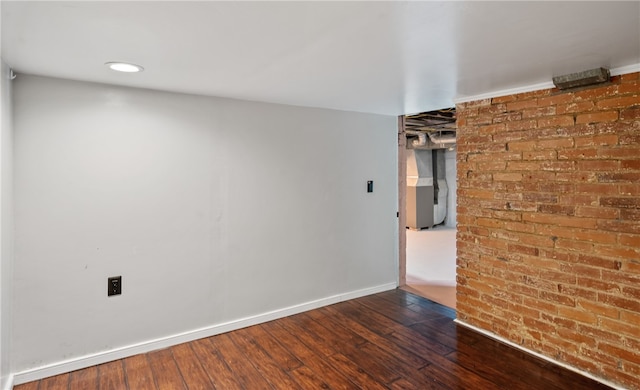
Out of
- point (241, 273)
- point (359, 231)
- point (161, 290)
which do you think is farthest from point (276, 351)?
point (359, 231)

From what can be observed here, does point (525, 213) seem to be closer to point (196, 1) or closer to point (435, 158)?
point (196, 1)

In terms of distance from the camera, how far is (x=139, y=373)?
92.7 inches

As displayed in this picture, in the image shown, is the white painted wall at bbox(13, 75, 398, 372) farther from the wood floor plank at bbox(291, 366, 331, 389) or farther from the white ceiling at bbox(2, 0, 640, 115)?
the wood floor plank at bbox(291, 366, 331, 389)

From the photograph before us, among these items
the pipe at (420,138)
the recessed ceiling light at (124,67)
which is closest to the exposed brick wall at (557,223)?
the recessed ceiling light at (124,67)

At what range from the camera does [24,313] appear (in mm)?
2242

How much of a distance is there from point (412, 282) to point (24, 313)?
3.68m

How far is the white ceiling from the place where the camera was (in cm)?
136

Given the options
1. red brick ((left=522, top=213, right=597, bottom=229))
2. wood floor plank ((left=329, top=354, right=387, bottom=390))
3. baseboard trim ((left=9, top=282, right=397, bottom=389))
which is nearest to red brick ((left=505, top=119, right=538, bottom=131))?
red brick ((left=522, top=213, right=597, bottom=229))

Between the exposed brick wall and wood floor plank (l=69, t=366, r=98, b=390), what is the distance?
279 cm

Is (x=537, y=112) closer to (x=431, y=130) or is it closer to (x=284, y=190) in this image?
(x=284, y=190)

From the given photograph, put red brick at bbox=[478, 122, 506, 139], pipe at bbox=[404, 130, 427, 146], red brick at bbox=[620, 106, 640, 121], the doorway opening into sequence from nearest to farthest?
red brick at bbox=[620, 106, 640, 121]
red brick at bbox=[478, 122, 506, 139]
the doorway opening
pipe at bbox=[404, 130, 427, 146]

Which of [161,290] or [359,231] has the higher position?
[359,231]

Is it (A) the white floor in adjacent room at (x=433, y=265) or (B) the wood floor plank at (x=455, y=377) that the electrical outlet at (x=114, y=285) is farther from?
(A) the white floor in adjacent room at (x=433, y=265)

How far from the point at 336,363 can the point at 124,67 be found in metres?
2.32
